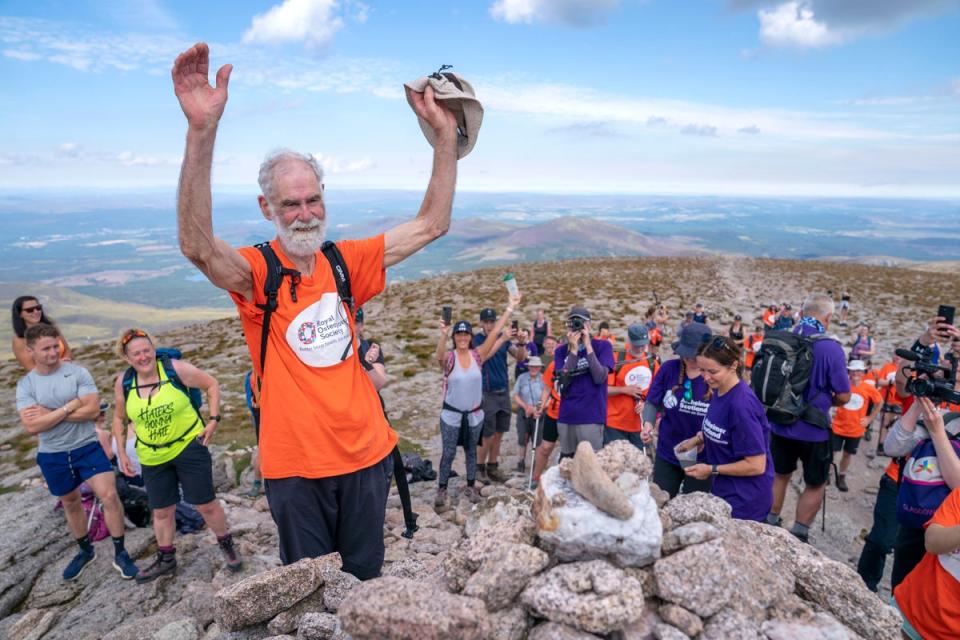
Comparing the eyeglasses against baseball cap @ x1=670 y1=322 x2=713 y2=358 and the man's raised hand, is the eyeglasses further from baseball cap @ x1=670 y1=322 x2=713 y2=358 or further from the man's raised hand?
baseball cap @ x1=670 y1=322 x2=713 y2=358

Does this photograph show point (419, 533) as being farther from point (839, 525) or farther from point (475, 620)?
point (839, 525)

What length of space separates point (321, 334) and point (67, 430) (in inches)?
200

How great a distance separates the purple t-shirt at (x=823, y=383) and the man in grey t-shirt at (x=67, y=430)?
8.57 meters

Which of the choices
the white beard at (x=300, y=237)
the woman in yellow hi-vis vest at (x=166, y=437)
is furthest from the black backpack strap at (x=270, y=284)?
the woman in yellow hi-vis vest at (x=166, y=437)

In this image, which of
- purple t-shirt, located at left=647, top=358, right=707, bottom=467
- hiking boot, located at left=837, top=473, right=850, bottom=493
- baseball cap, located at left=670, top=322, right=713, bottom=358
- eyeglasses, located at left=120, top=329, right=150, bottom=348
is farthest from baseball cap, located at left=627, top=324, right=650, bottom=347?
eyeglasses, located at left=120, top=329, right=150, bottom=348

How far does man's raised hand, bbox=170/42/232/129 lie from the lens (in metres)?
2.16

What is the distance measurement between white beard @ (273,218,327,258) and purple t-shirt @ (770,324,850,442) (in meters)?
6.39

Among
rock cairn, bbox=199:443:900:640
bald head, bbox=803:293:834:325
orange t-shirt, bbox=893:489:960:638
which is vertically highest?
bald head, bbox=803:293:834:325

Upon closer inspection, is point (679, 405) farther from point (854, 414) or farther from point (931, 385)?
point (854, 414)

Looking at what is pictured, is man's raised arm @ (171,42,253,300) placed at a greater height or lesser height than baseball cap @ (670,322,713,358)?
greater

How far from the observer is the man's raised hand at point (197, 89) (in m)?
2.16

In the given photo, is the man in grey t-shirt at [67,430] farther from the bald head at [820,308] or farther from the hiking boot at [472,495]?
the bald head at [820,308]

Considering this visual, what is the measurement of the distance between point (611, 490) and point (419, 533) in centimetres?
480

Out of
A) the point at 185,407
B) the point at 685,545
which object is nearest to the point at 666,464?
the point at 685,545
